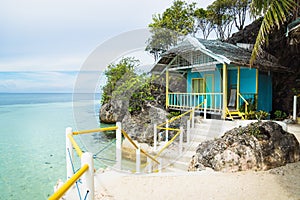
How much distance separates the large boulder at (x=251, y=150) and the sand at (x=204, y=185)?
0.17 m

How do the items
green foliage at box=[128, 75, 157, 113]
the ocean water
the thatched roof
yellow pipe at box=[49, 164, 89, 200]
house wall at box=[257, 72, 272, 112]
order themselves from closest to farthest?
yellow pipe at box=[49, 164, 89, 200] < the ocean water < the thatched roof < house wall at box=[257, 72, 272, 112] < green foliage at box=[128, 75, 157, 113]

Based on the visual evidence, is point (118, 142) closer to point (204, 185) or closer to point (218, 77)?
point (204, 185)

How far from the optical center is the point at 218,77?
8.77 m

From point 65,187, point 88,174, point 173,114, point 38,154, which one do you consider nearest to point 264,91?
point 173,114

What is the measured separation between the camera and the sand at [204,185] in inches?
126

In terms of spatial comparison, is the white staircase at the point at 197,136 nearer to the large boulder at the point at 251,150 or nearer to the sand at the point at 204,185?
the large boulder at the point at 251,150

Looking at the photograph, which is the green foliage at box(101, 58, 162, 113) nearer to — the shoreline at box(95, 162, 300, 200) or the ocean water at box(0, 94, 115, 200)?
the ocean water at box(0, 94, 115, 200)

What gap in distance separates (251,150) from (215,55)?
4314 millimetres

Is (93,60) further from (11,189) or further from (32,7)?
(32,7)

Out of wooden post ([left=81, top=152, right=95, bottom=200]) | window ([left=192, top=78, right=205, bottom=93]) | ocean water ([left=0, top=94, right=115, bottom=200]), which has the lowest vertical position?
ocean water ([left=0, top=94, right=115, bottom=200])

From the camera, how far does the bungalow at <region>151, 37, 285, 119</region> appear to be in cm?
762

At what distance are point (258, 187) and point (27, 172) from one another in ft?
28.4

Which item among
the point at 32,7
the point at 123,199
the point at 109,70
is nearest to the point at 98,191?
the point at 123,199

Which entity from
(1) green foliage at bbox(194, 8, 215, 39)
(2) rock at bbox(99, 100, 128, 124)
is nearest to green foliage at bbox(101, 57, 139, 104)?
(2) rock at bbox(99, 100, 128, 124)
